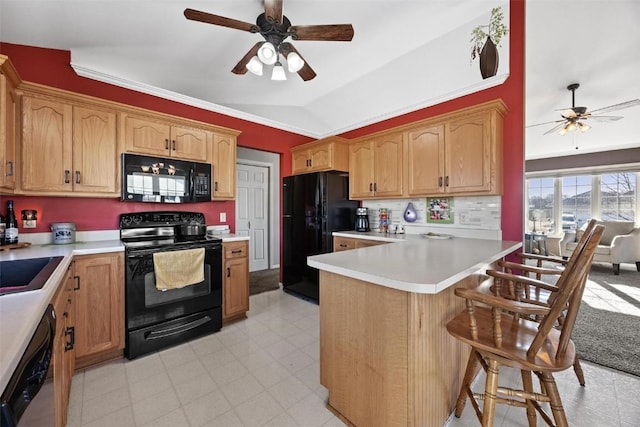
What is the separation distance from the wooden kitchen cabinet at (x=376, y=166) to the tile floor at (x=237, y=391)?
6.44 ft

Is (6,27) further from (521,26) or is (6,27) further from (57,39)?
(521,26)

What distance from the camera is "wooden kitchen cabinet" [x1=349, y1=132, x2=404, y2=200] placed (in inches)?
123

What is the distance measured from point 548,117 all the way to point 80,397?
23.2 feet

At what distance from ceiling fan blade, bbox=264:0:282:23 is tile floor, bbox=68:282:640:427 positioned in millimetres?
2621

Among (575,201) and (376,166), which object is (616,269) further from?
(376,166)

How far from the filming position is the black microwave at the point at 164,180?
2.39m

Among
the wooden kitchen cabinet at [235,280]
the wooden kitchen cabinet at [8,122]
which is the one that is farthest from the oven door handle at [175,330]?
the wooden kitchen cabinet at [8,122]

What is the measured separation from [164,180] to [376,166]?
2431 mm

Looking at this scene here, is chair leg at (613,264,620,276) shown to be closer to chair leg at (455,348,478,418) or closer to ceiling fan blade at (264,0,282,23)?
chair leg at (455,348,478,418)

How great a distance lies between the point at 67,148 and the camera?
6.97ft

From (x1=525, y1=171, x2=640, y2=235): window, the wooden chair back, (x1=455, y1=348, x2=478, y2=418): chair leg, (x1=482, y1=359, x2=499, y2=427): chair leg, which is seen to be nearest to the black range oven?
(x1=455, y1=348, x2=478, y2=418): chair leg

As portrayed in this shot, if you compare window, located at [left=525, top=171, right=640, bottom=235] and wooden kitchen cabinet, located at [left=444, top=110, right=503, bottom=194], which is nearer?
wooden kitchen cabinet, located at [left=444, top=110, right=503, bottom=194]

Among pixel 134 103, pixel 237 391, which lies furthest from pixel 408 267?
pixel 134 103

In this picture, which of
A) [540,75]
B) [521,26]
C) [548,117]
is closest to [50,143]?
[521,26]
